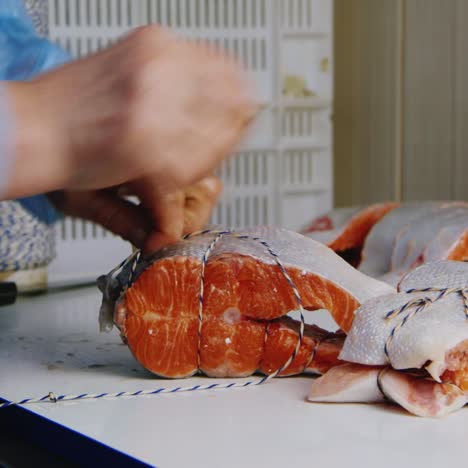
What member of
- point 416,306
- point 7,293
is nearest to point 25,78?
point 7,293

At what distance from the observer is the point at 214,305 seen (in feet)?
3.54

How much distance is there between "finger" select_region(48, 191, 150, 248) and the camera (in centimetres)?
109

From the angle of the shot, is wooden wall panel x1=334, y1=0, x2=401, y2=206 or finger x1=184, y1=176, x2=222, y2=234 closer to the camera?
finger x1=184, y1=176, x2=222, y2=234

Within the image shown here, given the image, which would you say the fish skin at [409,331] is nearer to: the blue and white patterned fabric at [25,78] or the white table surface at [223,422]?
the white table surface at [223,422]

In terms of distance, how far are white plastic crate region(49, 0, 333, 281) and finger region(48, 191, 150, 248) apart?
91cm

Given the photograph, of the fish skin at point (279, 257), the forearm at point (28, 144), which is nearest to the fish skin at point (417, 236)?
the fish skin at point (279, 257)

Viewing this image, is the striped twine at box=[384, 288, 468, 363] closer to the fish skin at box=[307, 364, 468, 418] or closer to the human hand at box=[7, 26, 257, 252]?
the fish skin at box=[307, 364, 468, 418]

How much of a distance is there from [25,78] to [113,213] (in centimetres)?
52

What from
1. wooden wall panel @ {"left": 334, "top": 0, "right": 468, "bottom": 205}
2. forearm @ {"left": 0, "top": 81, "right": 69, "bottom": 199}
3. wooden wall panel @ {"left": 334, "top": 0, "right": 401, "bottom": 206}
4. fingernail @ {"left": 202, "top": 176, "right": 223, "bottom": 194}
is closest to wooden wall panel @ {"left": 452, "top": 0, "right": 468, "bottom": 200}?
wooden wall panel @ {"left": 334, "top": 0, "right": 468, "bottom": 205}

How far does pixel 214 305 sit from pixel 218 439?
0.76 ft

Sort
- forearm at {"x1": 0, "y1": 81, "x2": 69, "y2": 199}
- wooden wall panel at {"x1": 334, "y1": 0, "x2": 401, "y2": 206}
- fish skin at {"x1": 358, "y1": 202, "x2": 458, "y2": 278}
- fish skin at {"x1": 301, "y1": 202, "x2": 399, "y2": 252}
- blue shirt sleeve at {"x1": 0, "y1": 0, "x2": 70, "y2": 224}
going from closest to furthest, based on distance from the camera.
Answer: forearm at {"x1": 0, "y1": 81, "x2": 69, "y2": 199} < blue shirt sleeve at {"x1": 0, "y1": 0, "x2": 70, "y2": 224} < fish skin at {"x1": 358, "y1": 202, "x2": 458, "y2": 278} < fish skin at {"x1": 301, "y1": 202, "x2": 399, "y2": 252} < wooden wall panel at {"x1": 334, "y1": 0, "x2": 401, "y2": 206}

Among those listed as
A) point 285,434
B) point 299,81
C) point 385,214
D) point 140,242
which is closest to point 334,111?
point 299,81

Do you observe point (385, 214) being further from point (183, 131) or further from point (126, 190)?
point (183, 131)

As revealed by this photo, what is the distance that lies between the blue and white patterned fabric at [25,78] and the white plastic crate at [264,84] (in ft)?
0.98
